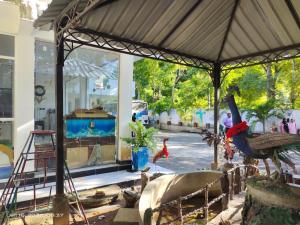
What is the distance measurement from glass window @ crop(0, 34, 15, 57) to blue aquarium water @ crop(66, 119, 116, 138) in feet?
7.85

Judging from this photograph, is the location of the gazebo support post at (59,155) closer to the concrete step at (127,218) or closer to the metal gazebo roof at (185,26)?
the metal gazebo roof at (185,26)

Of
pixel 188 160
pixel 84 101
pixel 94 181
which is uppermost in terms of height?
pixel 84 101

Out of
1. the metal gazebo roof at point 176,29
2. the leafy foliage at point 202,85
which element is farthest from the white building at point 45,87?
the leafy foliage at point 202,85

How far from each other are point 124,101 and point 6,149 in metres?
3.74

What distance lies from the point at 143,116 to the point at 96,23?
2009 cm

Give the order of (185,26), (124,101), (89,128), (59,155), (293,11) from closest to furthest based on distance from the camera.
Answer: (59,155)
(293,11)
(185,26)
(89,128)
(124,101)

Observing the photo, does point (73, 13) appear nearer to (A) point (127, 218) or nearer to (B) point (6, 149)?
(A) point (127, 218)

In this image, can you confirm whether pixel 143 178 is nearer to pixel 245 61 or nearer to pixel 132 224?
pixel 132 224

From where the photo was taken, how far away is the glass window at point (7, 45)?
6602mm

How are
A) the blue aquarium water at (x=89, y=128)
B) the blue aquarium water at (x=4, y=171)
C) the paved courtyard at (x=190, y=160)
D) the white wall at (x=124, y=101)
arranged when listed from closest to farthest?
the blue aquarium water at (x=4, y=171)
the blue aquarium water at (x=89, y=128)
the white wall at (x=124, y=101)
the paved courtyard at (x=190, y=160)

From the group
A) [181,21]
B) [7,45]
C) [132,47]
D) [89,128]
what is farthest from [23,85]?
[181,21]

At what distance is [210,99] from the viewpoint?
24.5 m

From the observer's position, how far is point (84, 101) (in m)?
8.49

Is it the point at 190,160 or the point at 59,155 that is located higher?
the point at 59,155
